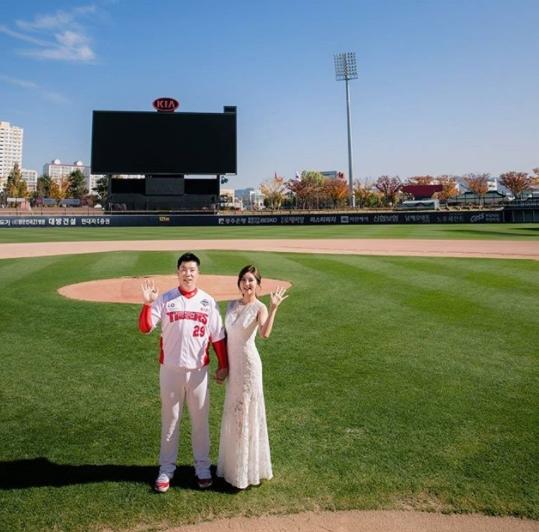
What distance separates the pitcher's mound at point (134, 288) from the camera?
10.9m

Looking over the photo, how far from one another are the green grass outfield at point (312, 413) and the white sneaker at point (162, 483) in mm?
58

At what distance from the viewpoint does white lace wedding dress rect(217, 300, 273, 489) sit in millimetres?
3764

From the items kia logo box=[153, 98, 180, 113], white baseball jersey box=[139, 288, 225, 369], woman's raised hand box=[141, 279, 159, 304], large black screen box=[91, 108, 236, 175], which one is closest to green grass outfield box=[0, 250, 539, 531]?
white baseball jersey box=[139, 288, 225, 369]

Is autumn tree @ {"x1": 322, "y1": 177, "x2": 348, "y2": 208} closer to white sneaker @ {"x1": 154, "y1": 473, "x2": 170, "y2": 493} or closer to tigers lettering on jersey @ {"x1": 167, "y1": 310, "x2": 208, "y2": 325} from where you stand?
tigers lettering on jersey @ {"x1": 167, "y1": 310, "x2": 208, "y2": 325}

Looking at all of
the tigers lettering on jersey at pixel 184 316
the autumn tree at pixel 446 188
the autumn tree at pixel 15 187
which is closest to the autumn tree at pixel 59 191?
the autumn tree at pixel 15 187

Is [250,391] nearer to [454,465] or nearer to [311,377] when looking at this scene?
[454,465]

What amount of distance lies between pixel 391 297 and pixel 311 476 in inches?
286

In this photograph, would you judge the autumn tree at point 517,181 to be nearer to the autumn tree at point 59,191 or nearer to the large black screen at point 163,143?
the large black screen at point 163,143

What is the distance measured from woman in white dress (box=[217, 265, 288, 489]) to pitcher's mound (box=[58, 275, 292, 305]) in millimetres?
5964

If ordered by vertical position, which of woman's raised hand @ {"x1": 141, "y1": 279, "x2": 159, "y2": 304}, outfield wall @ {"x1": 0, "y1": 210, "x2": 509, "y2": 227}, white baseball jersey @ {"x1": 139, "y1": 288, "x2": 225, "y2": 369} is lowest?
white baseball jersey @ {"x1": 139, "y1": 288, "x2": 225, "y2": 369}

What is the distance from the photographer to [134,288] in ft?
39.8

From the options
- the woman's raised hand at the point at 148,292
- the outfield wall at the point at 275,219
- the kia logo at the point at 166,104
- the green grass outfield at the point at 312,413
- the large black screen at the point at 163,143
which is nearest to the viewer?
the green grass outfield at the point at 312,413

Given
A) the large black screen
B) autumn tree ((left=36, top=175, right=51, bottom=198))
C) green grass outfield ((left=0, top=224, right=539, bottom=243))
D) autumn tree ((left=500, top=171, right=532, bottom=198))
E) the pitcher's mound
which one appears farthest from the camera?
autumn tree ((left=36, top=175, right=51, bottom=198))

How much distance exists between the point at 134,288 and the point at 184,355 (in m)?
8.70
